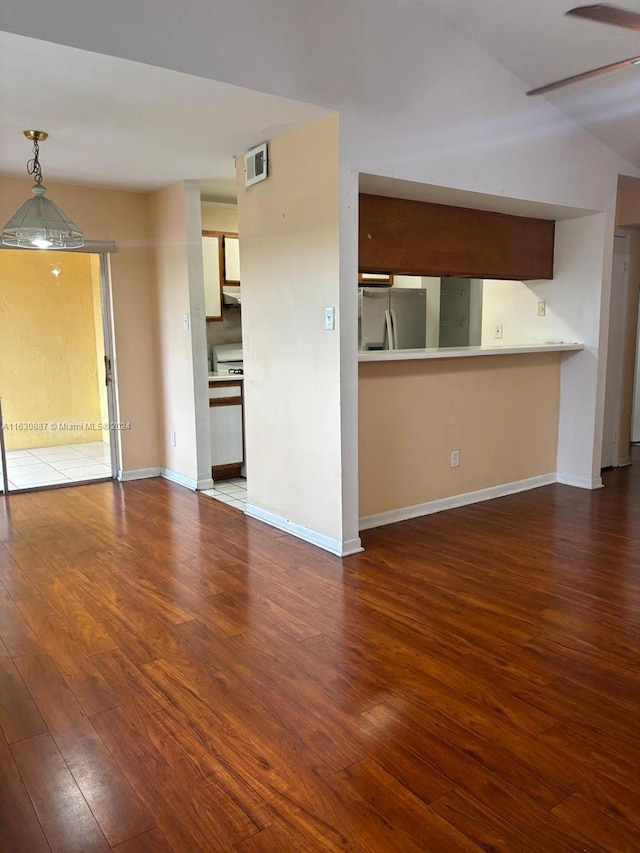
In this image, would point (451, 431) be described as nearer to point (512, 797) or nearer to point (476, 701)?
point (476, 701)

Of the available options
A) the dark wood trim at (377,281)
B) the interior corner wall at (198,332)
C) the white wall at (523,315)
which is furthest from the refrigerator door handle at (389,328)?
the interior corner wall at (198,332)

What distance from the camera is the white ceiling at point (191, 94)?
267cm

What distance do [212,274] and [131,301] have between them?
759 mm

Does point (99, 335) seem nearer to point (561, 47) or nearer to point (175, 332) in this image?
point (175, 332)

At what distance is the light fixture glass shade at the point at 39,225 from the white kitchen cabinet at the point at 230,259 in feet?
6.50

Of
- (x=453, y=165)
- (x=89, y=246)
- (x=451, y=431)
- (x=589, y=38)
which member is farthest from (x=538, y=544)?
(x=89, y=246)

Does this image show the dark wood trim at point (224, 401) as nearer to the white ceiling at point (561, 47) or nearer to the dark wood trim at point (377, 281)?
the dark wood trim at point (377, 281)

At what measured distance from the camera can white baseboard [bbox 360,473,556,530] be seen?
13.4 ft

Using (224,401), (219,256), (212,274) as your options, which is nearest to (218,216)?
(219,256)

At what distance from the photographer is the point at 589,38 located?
3.52 metres

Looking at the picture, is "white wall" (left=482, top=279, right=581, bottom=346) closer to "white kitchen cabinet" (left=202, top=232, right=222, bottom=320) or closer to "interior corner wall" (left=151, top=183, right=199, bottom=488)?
"white kitchen cabinet" (left=202, top=232, right=222, bottom=320)

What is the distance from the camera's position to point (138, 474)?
554 centimetres

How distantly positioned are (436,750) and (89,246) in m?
4.55

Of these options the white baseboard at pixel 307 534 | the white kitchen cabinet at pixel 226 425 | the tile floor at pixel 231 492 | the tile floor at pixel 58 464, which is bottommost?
the tile floor at pixel 231 492
